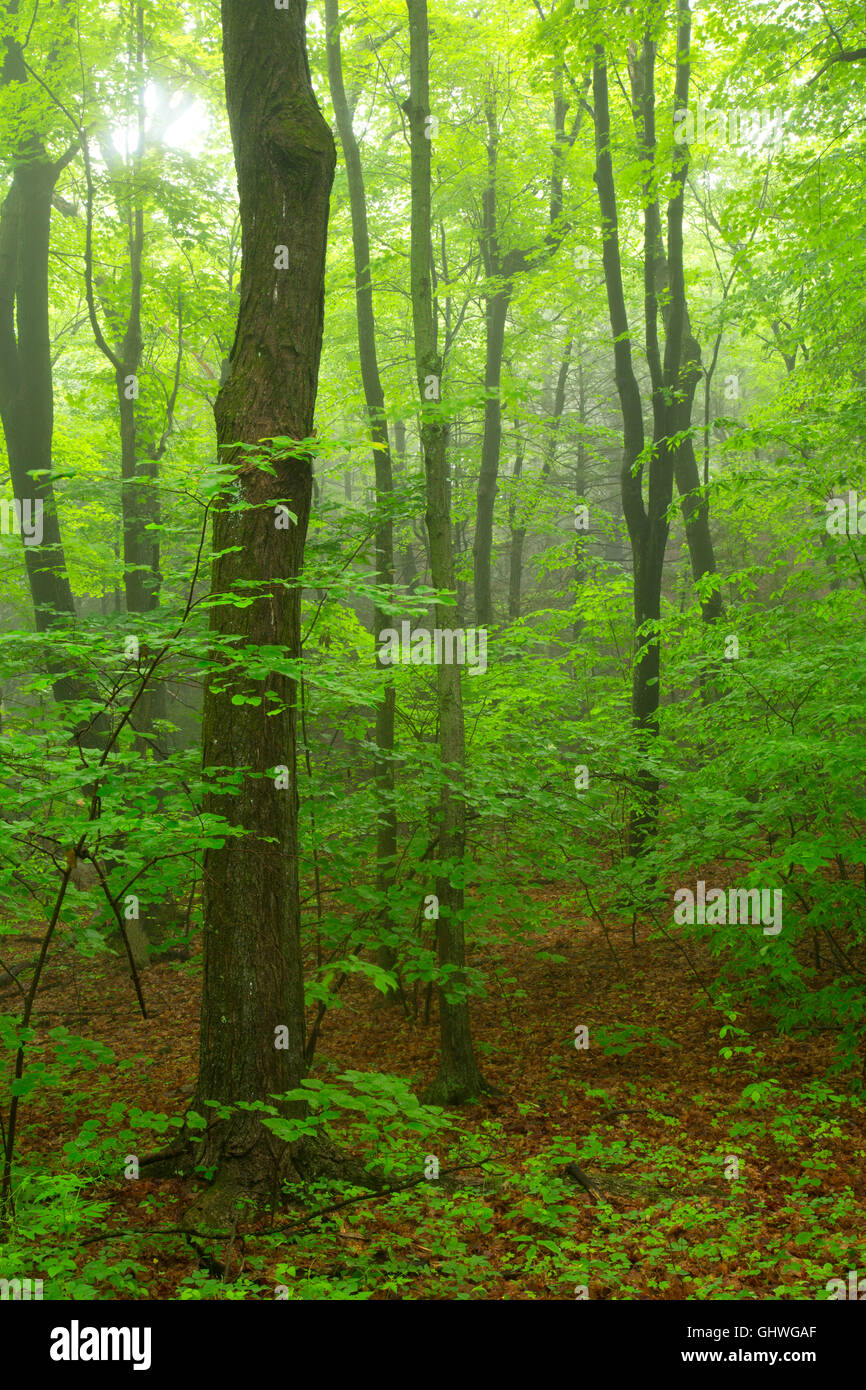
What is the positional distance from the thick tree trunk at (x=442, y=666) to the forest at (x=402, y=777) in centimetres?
4

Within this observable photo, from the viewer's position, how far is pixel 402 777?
988 cm

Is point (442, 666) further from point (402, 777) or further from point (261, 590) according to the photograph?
point (402, 777)

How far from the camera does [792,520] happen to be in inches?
760

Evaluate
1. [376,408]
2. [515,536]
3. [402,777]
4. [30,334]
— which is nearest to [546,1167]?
[402,777]

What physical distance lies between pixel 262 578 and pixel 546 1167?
3.86 m

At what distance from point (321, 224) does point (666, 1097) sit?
645 cm

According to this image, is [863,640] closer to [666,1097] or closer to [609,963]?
[666,1097]

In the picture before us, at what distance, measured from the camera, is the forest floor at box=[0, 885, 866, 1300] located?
3695mm

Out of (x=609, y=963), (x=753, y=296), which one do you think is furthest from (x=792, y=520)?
(x=609, y=963)

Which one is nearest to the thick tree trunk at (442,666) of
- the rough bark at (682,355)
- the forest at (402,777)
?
the forest at (402,777)

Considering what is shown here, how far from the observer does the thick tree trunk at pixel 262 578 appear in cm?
434

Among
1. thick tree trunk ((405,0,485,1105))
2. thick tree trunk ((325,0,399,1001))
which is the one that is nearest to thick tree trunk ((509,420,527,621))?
thick tree trunk ((325,0,399,1001))
